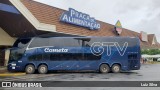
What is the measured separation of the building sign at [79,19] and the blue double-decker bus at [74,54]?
654cm

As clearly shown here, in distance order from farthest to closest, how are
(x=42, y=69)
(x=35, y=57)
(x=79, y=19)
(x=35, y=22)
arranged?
(x=79, y=19)
(x=35, y=22)
(x=42, y=69)
(x=35, y=57)

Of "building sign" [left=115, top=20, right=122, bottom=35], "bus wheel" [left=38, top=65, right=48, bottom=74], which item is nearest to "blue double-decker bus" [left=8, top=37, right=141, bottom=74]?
"bus wheel" [left=38, top=65, right=48, bottom=74]

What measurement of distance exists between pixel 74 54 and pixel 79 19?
895cm

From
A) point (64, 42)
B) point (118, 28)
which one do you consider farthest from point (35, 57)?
point (118, 28)

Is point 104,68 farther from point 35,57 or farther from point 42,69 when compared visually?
point 35,57

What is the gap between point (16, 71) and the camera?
24.4 metres

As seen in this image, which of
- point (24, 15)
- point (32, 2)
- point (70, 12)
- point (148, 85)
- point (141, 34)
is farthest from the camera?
point (141, 34)

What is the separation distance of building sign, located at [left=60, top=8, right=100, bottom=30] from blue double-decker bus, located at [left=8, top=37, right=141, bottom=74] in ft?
21.4

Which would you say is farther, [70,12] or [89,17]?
[89,17]

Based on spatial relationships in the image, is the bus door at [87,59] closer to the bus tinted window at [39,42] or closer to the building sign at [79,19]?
the bus tinted window at [39,42]

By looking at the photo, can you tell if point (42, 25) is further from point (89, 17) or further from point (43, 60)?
point (89, 17)

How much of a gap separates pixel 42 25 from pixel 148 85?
1381 centimetres

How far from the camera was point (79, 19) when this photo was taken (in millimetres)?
32875

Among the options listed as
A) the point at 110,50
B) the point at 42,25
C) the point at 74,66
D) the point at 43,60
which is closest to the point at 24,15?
the point at 42,25
